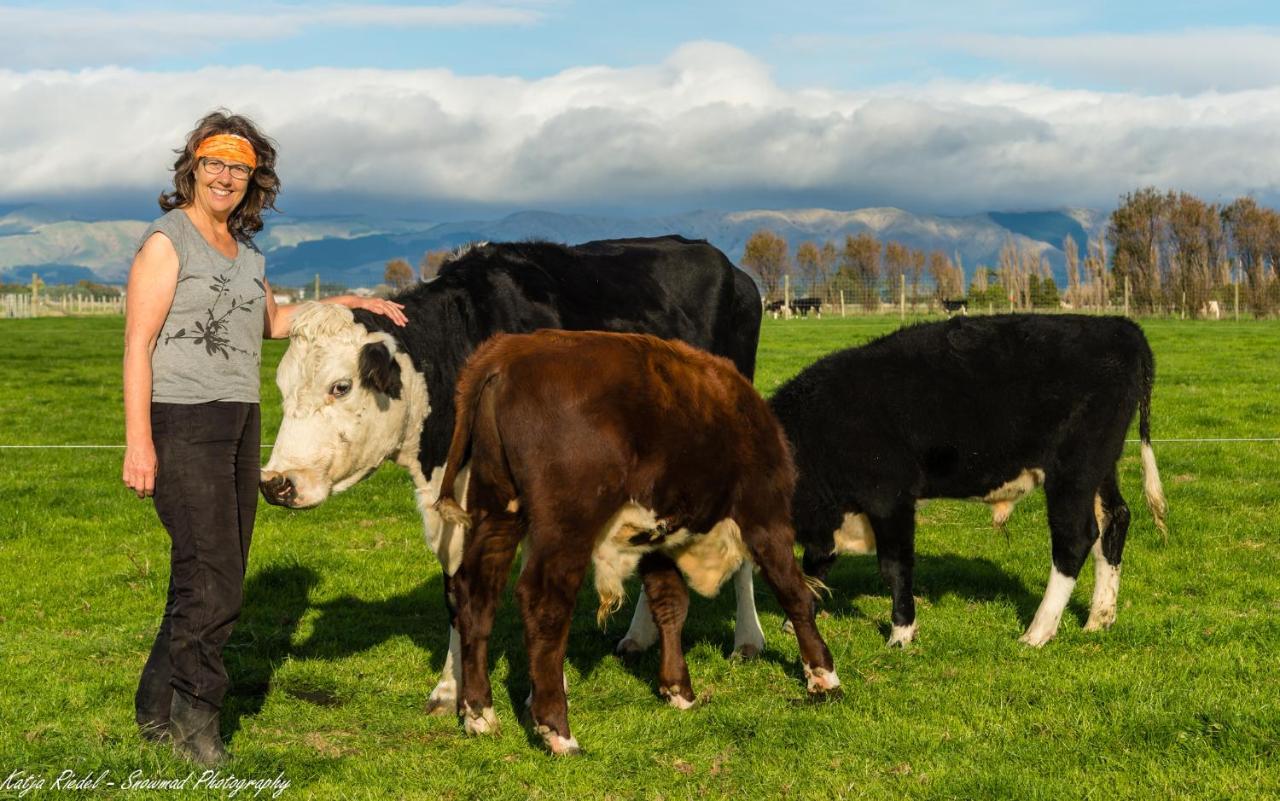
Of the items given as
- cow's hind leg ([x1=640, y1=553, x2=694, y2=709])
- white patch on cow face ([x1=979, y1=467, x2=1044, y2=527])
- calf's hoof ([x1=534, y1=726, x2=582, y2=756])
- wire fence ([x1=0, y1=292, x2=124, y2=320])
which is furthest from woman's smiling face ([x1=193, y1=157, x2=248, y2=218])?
wire fence ([x1=0, y1=292, x2=124, y2=320])

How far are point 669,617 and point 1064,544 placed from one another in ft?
8.29

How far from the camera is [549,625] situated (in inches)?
189

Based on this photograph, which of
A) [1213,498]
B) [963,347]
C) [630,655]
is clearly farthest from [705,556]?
[1213,498]

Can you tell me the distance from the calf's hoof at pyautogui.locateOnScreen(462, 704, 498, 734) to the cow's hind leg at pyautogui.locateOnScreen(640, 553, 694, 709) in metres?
0.96

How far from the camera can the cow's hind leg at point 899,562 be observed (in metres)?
6.68

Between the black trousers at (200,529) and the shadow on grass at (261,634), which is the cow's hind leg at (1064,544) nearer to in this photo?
the shadow on grass at (261,634)

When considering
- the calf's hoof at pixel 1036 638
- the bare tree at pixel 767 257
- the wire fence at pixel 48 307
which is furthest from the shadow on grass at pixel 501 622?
the bare tree at pixel 767 257

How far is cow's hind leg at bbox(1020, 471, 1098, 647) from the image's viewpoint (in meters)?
6.66

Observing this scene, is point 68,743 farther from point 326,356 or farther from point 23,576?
point 23,576

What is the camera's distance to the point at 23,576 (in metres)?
8.45

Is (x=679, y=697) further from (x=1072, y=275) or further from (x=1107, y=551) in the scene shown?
(x=1072, y=275)

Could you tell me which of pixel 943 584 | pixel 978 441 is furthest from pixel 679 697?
pixel 943 584

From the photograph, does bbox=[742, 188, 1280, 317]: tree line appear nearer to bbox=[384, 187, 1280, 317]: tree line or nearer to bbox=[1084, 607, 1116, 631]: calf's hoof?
bbox=[384, 187, 1280, 317]: tree line

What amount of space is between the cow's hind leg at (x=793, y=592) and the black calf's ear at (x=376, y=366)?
5.96ft
